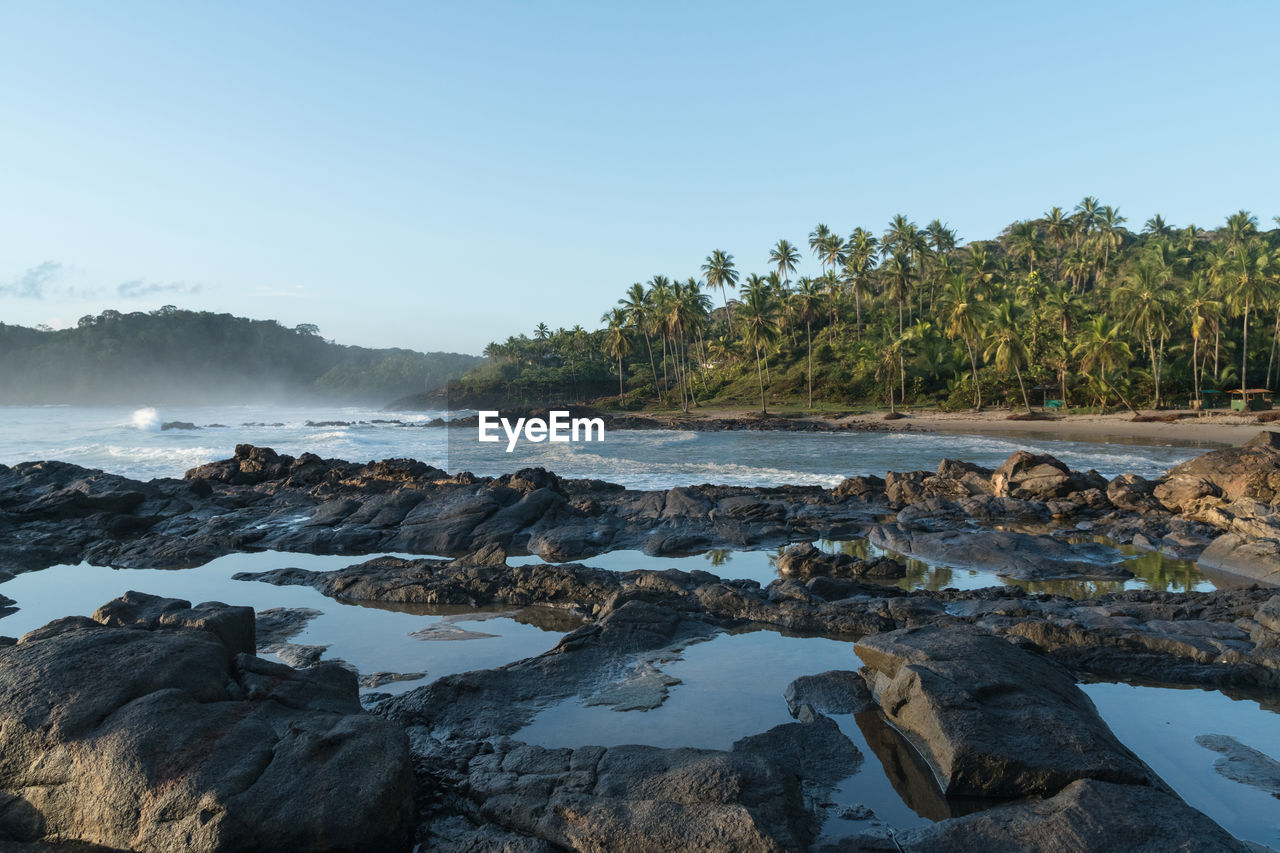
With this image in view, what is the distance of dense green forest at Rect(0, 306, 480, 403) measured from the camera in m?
136

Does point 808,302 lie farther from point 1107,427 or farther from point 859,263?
point 1107,427

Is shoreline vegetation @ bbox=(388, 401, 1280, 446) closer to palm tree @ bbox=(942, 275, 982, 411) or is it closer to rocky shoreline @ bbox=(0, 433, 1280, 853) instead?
palm tree @ bbox=(942, 275, 982, 411)

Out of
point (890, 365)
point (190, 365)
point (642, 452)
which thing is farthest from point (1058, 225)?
point (190, 365)

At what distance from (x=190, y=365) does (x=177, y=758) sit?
16789 cm

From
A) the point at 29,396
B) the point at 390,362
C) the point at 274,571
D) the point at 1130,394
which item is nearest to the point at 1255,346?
the point at 1130,394

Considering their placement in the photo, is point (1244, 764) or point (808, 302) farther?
point (808, 302)

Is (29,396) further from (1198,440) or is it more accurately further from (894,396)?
(1198,440)

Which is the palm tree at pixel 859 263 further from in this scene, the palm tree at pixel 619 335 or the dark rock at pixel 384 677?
the dark rock at pixel 384 677

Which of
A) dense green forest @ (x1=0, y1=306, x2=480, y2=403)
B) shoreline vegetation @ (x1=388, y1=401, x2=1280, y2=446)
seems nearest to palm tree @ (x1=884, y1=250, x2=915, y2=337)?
shoreline vegetation @ (x1=388, y1=401, x2=1280, y2=446)

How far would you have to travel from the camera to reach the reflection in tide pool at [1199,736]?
5.38 meters

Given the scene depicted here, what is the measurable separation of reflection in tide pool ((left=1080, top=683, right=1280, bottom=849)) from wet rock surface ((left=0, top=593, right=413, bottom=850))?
575cm

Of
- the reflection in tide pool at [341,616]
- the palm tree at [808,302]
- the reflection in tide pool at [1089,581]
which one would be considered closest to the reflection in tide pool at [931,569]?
the reflection in tide pool at [1089,581]

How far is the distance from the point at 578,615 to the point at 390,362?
155 meters

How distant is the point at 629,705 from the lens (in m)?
7.22
